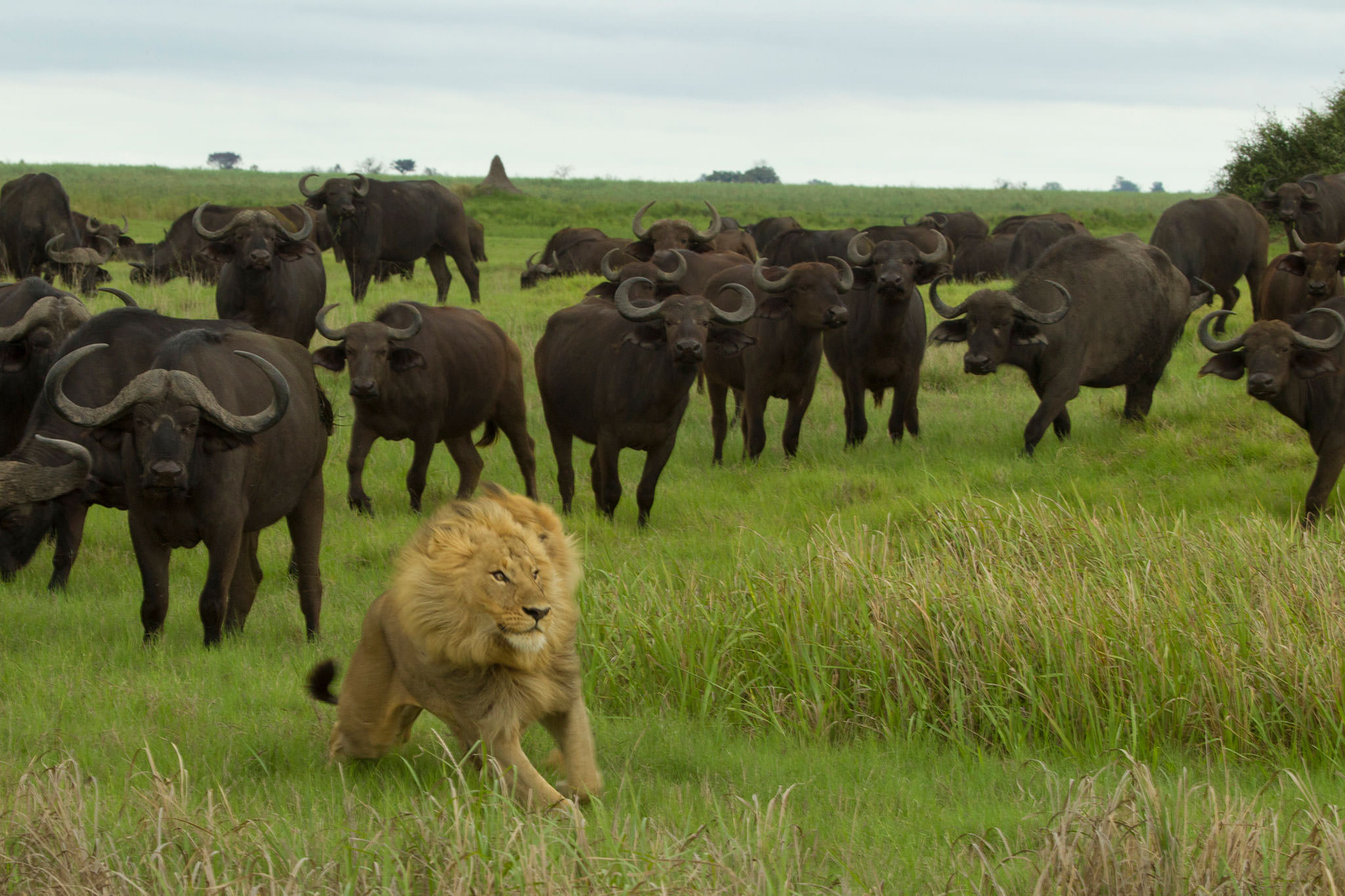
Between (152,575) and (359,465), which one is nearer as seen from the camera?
(152,575)

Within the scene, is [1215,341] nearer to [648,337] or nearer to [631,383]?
[648,337]

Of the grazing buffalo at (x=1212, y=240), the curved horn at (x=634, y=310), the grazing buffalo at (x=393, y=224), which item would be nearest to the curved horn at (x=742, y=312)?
the curved horn at (x=634, y=310)

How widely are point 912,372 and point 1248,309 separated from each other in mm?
10197

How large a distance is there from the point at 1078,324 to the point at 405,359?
6210 mm

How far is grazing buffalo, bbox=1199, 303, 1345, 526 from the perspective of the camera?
353 inches

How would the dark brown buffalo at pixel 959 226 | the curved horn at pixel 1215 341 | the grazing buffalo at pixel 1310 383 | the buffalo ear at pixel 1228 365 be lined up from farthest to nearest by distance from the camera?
the dark brown buffalo at pixel 959 226 < the buffalo ear at pixel 1228 365 < the curved horn at pixel 1215 341 < the grazing buffalo at pixel 1310 383

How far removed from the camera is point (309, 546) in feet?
24.3

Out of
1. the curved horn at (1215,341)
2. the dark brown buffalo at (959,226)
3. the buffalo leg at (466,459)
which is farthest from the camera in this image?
the dark brown buffalo at (959,226)

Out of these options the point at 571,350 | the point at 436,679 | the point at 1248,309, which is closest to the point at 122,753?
the point at 436,679

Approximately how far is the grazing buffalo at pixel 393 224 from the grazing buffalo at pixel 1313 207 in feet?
43.2

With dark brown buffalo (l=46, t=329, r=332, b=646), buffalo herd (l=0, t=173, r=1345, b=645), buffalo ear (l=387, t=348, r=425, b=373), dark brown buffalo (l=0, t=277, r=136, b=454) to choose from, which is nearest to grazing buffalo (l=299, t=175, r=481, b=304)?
buffalo herd (l=0, t=173, r=1345, b=645)

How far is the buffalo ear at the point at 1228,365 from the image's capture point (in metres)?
9.77

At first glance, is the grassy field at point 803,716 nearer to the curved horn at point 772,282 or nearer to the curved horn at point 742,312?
the curved horn at point 742,312

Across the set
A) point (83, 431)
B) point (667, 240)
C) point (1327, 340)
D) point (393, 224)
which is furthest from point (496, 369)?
point (393, 224)
